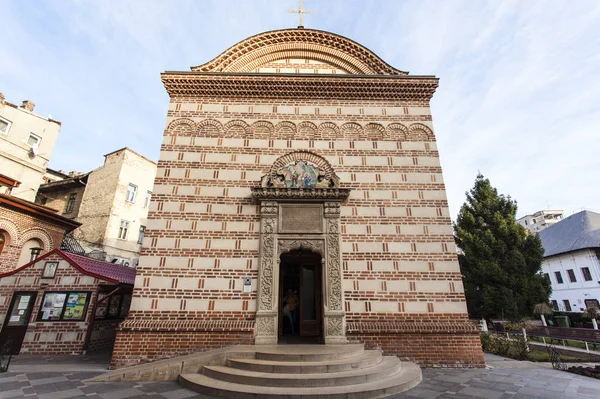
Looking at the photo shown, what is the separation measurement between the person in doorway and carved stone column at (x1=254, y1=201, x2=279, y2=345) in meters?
1.41

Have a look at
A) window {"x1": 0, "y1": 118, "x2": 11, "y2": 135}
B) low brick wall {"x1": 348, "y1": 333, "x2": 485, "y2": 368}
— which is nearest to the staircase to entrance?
low brick wall {"x1": 348, "y1": 333, "x2": 485, "y2": 368}

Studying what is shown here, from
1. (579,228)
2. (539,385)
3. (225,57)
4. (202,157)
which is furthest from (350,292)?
(579,228)

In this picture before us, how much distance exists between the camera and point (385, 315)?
8.27 m

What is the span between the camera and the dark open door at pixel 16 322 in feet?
31.5

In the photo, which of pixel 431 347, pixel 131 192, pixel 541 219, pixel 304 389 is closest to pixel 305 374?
pixel 304 389

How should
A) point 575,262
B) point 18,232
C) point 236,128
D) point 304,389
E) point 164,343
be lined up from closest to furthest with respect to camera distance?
point 304,389
point 164,343
point 236,128
point 18,232
point 575,262

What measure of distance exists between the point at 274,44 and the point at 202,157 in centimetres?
607

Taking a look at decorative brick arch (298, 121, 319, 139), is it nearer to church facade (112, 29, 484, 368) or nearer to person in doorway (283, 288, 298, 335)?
church facade (112, 29, 484, 368)

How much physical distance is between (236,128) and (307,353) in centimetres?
753

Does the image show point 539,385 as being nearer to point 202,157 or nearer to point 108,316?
point 202,157

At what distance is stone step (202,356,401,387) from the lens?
19.2 feet

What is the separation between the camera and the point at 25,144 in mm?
19906

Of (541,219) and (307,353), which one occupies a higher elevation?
(541,219)

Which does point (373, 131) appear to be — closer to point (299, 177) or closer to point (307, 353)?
point (299, 177)
